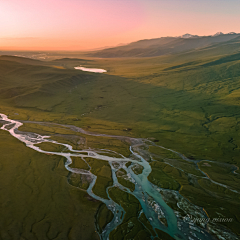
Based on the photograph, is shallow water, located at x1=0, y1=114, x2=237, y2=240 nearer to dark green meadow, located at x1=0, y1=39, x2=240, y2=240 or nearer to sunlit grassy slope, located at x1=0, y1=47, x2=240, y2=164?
dark green meadow, located at x1=0, y1=39, x2=240, y2=240

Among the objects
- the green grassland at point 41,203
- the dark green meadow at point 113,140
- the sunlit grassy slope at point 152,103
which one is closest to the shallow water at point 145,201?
the dark green meadow at point 113,140

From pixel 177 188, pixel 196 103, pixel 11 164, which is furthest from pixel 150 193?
pixel 196 103

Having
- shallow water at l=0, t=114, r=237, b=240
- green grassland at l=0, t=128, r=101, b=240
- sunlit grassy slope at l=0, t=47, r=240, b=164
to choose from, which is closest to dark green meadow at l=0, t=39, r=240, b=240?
green grassland at l=0, t=128, r=101, b=240

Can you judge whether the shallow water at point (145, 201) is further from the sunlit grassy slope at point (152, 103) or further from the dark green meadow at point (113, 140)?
the sunlit grassy slope at point (152, 103)

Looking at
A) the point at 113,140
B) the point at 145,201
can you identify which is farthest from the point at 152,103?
the point at 145,201

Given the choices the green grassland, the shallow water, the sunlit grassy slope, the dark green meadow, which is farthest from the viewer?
the sunlit grassy slope

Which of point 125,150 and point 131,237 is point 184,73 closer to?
point 125,150

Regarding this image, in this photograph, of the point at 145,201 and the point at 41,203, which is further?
the point at 145,201

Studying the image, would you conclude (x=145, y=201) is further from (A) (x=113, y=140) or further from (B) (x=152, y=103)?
(B) (x=152, y=103)
